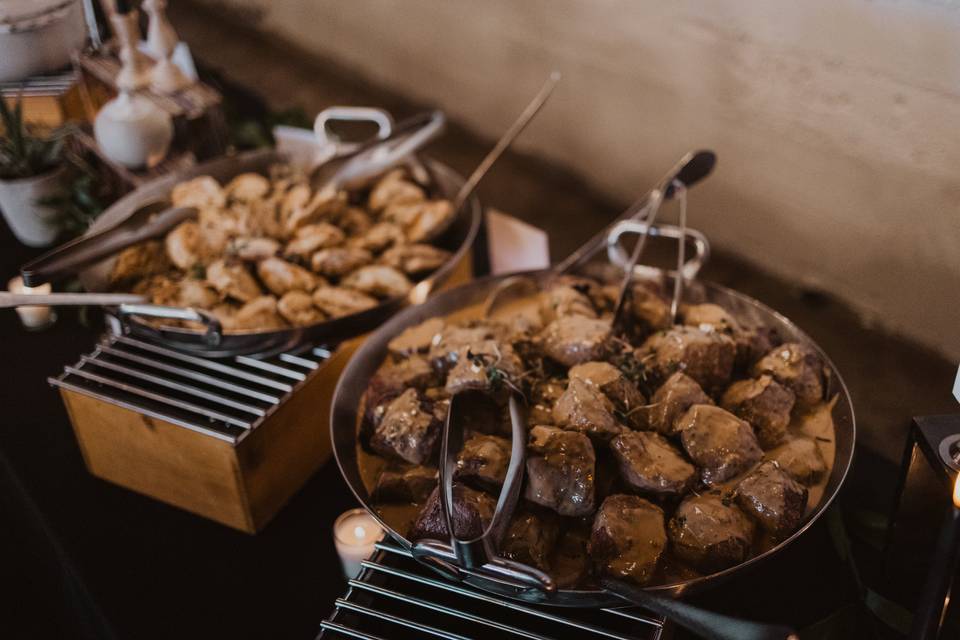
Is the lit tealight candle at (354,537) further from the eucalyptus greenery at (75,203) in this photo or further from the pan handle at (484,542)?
the eucalyptus greenery at (75,203)

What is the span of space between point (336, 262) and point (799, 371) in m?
1.06

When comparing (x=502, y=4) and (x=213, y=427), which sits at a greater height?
(x=502, y=4)

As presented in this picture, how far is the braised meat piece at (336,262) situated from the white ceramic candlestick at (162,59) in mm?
938

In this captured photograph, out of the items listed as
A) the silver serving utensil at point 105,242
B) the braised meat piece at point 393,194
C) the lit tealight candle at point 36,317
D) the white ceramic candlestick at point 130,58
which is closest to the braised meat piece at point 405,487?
the silver serving utensil at point 105,242

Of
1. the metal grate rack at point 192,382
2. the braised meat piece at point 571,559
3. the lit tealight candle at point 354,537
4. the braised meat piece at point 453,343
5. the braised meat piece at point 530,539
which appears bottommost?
the lit tealight candle at point 354,537

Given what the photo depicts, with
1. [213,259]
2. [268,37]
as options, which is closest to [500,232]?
[213,259]

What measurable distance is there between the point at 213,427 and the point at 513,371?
595mm

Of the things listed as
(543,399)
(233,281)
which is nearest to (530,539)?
(543,399)

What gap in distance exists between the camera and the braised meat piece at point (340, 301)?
1.77 m

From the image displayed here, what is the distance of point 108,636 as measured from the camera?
144cm

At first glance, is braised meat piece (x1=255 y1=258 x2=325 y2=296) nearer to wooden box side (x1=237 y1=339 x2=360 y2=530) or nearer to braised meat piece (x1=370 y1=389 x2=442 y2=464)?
wooden box side (x1=237 y1=339 x2=360 y2=530)

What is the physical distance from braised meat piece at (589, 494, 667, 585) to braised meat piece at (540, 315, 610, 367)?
1.04 feet

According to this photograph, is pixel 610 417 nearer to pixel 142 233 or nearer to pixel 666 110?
pixel 142 233

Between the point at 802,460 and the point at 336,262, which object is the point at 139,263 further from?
the point at 802,460
